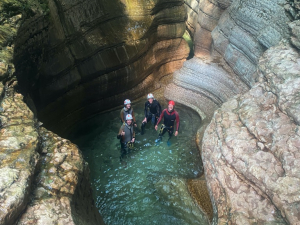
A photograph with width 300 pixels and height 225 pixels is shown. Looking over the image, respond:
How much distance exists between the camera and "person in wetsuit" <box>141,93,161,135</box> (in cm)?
786

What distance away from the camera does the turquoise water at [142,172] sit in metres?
5.71

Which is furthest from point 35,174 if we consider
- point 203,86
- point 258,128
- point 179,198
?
A: point 203,86

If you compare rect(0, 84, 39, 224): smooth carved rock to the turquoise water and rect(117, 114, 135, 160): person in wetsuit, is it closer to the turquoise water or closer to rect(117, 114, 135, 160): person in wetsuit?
rect(117, 114, 135, 160): person in wetsuit

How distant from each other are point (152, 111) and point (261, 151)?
4.26m

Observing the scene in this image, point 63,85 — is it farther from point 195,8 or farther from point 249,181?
point 195,8

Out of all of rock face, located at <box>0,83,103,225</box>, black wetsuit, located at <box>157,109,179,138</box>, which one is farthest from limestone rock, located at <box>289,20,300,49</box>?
rock face, located at <box>0,83,103,225</box>

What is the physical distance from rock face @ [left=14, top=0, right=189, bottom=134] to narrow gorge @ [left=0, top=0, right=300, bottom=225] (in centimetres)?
3

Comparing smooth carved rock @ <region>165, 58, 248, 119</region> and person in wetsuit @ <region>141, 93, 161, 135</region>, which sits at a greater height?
smooth carved rock @ <region>165, 58, 248, 119</region>

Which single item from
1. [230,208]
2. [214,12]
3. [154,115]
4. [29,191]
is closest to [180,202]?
[230,208]

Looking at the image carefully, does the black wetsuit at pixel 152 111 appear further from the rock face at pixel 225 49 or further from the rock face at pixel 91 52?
the rock face at pixel 225 49

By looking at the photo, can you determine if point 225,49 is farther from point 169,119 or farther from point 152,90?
point 169,119

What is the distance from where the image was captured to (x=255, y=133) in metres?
4.54

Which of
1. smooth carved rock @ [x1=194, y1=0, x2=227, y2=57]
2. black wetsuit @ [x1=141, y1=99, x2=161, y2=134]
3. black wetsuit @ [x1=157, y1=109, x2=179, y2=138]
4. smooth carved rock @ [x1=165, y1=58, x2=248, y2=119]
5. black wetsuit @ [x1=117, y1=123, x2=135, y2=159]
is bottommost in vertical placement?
black wetsuit @ [x1=117, y1=123, x2=135, y2=159]

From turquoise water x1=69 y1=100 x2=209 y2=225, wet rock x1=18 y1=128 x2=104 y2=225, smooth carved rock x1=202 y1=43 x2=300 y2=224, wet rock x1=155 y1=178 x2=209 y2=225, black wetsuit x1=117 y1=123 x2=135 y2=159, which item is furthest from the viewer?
black wetsuit x1=117 y1=123 x2=135 y2=159
